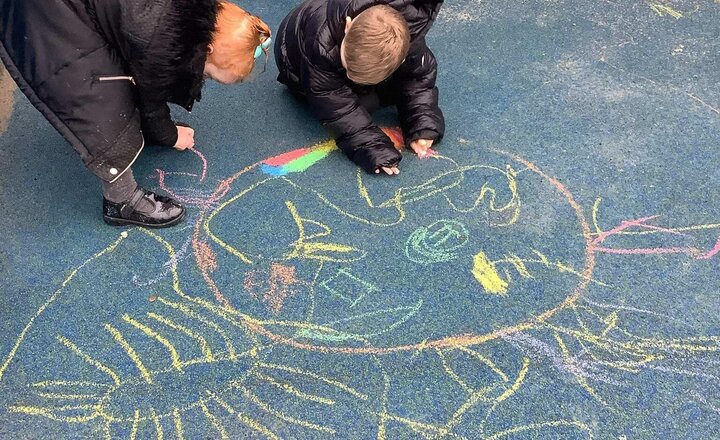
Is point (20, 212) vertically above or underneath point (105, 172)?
underneath

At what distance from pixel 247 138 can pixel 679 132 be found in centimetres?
176

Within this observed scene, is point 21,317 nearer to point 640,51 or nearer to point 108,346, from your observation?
point 108,346

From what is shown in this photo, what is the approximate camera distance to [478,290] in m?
1.92

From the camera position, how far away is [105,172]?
196 centimetres

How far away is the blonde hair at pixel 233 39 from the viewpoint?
190 cm

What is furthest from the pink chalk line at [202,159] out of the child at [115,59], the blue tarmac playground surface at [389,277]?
the child at [115,59]

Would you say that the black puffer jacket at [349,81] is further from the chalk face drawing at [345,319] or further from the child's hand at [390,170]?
the chalk face drawing at [345,319]

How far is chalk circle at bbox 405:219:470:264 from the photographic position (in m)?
2.02

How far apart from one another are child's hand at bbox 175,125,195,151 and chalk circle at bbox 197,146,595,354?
0.25 metres

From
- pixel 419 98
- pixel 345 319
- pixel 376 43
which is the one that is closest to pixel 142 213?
pixel 345 319

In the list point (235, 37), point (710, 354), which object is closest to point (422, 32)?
point (235, 37)

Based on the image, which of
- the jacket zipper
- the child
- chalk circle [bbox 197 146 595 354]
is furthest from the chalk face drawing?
the jacket zipper

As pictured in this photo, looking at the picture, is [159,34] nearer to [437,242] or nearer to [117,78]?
[117,78]

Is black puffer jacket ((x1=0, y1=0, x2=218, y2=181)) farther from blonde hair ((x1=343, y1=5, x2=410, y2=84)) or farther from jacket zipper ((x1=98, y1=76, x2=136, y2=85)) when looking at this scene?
blonde hair ((x1=343, y1=5, x2=410, y2=84))
